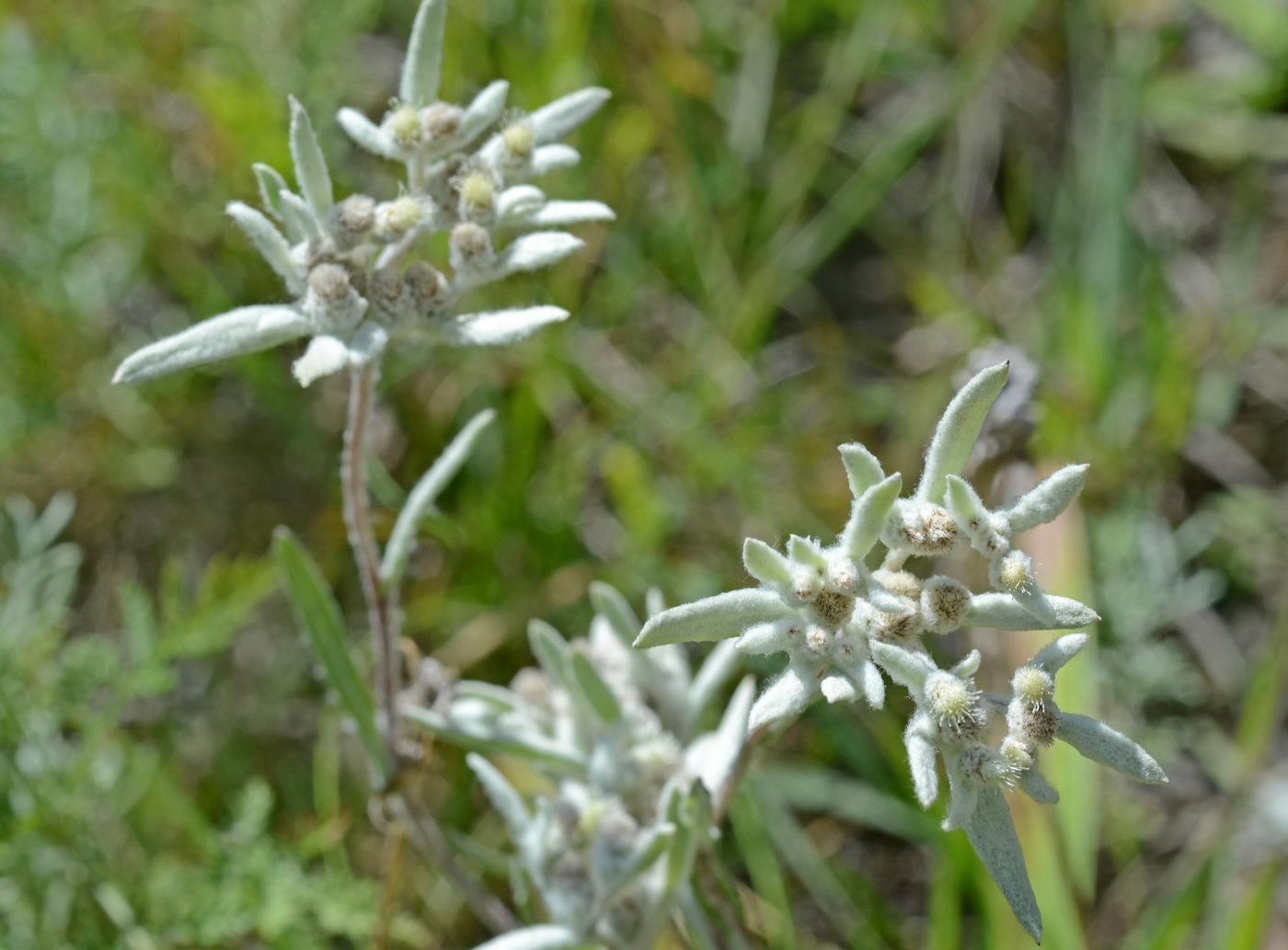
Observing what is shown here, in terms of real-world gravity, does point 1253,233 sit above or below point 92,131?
below

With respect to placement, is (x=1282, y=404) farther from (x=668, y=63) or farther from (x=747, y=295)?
(x=668, y=63)

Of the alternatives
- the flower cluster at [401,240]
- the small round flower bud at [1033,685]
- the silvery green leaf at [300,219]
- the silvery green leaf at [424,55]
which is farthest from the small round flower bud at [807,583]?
the silvery green leaf at [424,55]

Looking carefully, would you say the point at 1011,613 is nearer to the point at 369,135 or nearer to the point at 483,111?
the point at 483,111

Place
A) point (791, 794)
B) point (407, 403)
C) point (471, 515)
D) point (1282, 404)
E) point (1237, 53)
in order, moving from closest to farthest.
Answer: point (791, 794)
point (471, 515)
point (407, 403)
point (1282, 404)
point (1237, 53)

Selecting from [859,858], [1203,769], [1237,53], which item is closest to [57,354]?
[859,858]

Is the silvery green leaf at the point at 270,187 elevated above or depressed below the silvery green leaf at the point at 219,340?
above

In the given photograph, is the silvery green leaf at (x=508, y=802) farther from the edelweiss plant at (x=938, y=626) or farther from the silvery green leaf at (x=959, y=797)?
the silvery green leaf at (x=959, y=797)

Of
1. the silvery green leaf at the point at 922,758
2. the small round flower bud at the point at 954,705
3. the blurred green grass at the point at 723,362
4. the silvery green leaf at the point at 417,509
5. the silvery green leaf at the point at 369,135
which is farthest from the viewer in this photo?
the blurred green grass at the point at 723,362
